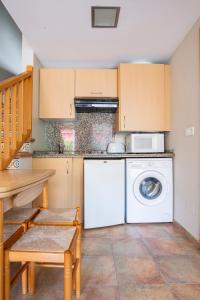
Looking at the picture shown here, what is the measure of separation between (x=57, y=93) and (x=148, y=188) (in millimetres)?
1742

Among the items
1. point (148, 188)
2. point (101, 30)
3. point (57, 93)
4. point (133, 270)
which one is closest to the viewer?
point (133, 270)

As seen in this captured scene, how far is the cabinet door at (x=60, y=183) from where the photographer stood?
2680mm

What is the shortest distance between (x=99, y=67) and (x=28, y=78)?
136 centimetres

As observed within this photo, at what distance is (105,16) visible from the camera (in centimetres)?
200

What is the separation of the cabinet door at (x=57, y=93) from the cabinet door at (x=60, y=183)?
2.15 ft

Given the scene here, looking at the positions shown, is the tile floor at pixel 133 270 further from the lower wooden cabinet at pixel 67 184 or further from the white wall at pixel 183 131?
the lower wooden cabinet at pixel 67 184

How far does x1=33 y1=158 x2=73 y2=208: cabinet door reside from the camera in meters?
2.68

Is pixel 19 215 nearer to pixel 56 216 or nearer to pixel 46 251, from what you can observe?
pixel 56 216

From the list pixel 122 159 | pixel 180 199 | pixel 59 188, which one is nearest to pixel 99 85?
pixel 122 159

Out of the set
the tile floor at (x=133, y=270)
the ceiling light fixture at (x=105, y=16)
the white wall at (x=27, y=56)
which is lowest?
the tile floor at (x=133, y=270)

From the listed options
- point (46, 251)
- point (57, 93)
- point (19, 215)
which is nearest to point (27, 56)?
point (57, 93)

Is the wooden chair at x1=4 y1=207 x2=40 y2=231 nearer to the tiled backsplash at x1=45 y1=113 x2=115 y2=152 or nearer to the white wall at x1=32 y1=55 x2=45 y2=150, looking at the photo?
the white wall at x1=32 y1=55 x2=45 y2=150

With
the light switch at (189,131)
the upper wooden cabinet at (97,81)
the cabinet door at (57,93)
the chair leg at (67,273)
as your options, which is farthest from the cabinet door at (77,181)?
the chair leg at (67,273)

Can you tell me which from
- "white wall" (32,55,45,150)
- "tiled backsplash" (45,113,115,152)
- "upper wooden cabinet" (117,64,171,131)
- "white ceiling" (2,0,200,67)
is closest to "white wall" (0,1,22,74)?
"white wall" (32,55,45,150)
